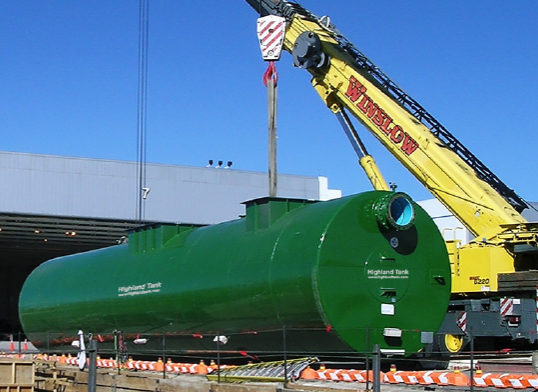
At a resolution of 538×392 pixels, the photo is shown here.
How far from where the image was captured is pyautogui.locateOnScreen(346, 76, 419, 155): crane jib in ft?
74.7

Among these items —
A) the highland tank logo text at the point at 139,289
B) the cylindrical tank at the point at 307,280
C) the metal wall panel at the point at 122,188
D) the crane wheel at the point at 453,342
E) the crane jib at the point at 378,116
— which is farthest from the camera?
the metal wall panel at the point at 122,188

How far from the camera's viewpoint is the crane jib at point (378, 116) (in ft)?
74.7

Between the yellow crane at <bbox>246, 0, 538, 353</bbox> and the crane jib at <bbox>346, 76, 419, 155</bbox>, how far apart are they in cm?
3

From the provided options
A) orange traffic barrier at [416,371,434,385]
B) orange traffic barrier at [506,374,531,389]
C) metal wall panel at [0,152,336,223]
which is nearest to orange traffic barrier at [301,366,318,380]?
orange traffic barrier at [416,371,434,385]

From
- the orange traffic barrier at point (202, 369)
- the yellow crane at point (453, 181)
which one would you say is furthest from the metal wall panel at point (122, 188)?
the orange traffic barrier at point (202, 369)

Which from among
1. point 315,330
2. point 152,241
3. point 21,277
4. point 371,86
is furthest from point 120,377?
point 21,277

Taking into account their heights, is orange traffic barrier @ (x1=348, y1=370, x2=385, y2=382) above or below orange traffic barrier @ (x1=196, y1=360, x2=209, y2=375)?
above

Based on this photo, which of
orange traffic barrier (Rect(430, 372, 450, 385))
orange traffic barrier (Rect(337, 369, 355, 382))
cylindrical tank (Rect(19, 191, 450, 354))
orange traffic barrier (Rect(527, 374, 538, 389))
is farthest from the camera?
cylindrical tank (Rect(19, 191, 450, 354))

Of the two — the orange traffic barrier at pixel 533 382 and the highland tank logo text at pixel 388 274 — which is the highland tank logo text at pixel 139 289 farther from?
the orange traffic barrier at pixel 533 382

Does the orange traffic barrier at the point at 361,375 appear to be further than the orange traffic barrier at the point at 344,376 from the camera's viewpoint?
No

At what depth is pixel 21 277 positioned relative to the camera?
224 feet

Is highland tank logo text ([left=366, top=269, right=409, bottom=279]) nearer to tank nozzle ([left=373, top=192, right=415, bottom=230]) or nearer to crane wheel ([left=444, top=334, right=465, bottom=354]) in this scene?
tank nozzle ([left=373, top=192, right=415, bottom=230])

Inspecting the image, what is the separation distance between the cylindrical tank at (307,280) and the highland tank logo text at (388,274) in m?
0.02

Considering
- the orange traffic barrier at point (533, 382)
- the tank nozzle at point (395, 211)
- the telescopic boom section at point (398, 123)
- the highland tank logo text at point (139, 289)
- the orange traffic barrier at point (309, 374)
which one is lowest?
the orange traffic barrier at point (309, 374)
